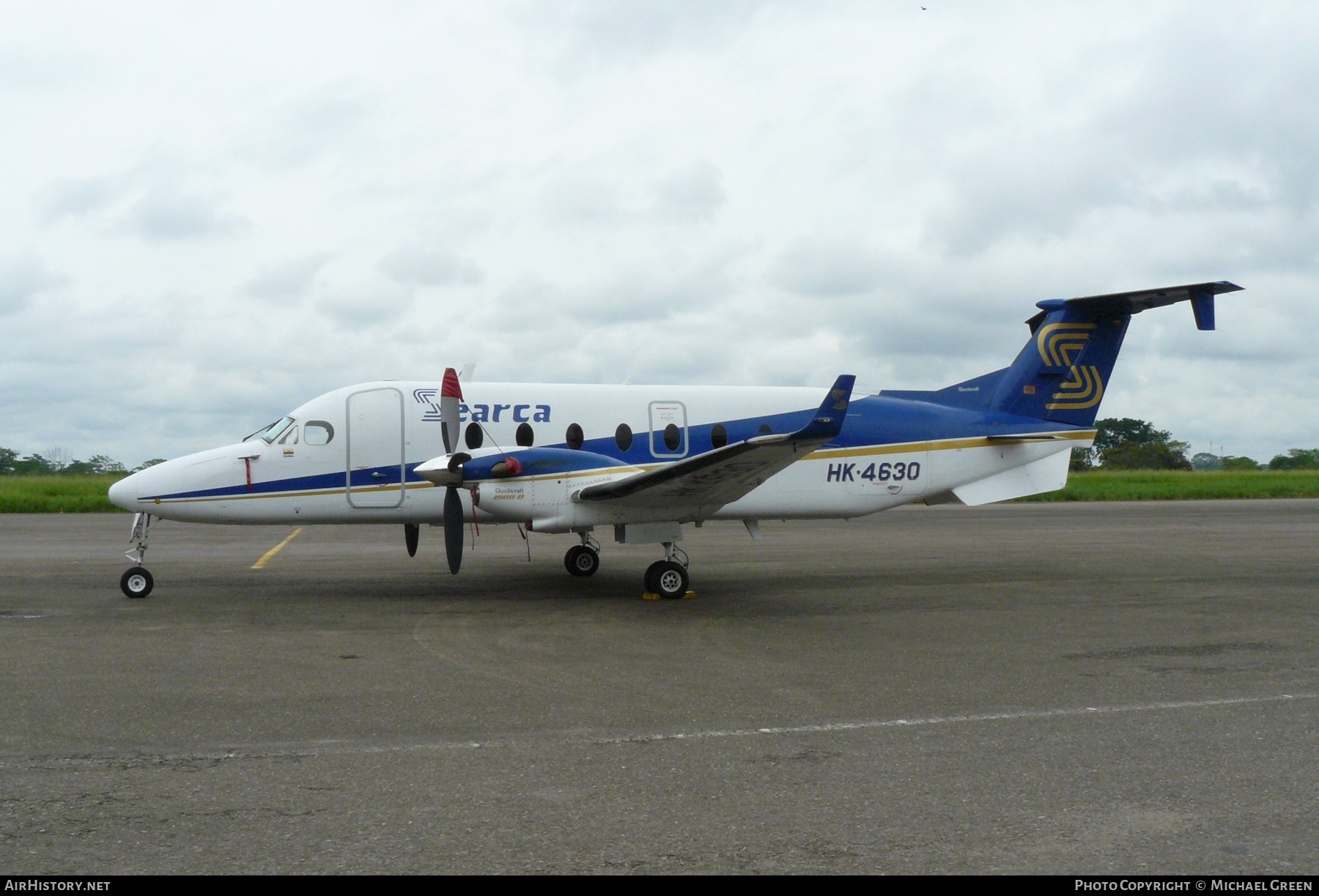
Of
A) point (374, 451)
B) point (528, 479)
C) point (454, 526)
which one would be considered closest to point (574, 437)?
point (528, 479)

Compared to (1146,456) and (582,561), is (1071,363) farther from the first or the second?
(1146,456)

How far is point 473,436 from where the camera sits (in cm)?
1398

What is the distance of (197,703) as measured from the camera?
7164mm

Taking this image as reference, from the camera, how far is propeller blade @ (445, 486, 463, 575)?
12258 millimetres

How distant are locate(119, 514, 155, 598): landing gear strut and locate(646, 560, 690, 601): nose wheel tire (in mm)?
6320

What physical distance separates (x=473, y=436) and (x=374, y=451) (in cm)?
132

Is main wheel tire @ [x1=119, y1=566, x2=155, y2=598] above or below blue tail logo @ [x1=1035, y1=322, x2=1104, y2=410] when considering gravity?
below

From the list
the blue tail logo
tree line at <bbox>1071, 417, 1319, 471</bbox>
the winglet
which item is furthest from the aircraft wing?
tree line at <bbox>1071, 417, 1319, 471</bbox>

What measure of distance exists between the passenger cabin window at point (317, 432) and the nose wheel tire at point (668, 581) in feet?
15.2

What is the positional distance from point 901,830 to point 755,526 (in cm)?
1050

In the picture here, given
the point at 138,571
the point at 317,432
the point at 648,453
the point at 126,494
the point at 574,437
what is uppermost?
the point at 317,432

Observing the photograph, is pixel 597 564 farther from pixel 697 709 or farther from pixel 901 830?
pixel 901 830

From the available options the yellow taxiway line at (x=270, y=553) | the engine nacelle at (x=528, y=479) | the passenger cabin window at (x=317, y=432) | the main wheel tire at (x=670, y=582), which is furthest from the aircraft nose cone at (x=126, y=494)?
the main wheel tire at (x=670, y=582)

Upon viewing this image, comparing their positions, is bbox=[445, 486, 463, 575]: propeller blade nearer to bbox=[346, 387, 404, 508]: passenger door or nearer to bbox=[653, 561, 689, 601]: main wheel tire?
bbox=[346, 387, 404, 508]: passenger door
